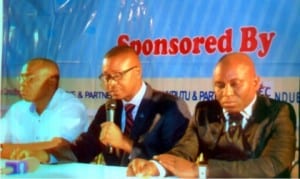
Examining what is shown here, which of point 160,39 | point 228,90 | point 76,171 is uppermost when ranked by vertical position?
point 160,39

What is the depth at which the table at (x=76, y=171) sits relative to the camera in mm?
1386

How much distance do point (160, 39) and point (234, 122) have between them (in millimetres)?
294

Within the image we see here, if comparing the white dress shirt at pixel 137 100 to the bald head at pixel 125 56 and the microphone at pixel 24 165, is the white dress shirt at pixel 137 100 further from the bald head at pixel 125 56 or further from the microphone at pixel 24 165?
the microphone at pixel 24 165

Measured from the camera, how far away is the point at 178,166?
4.36 ft

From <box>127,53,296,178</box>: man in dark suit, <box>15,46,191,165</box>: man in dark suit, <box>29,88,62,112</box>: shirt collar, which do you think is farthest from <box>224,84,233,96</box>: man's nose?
<box>29,88,62,112</box>: shirt collar

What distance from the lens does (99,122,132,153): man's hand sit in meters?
1.38

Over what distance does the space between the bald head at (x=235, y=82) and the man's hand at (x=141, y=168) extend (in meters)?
0.25

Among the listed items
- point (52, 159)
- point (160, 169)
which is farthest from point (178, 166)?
point (52, 159)

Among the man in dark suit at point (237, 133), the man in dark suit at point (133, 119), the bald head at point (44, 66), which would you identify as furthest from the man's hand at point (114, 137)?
the bald head at point (44, 66)

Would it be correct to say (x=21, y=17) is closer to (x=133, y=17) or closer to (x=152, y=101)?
(x=133, y=17)

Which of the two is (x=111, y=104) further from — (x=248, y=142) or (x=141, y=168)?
(x=248, y=142)

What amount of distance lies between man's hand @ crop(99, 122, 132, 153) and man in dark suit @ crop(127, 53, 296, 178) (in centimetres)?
12

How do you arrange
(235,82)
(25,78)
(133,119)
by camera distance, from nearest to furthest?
(235,82)
(133,119)
(25,78)

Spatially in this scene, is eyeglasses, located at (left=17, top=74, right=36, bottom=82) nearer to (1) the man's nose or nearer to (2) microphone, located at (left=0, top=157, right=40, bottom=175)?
(2) microphone, located at (left=0, top=157, right=40, bottom=175)
